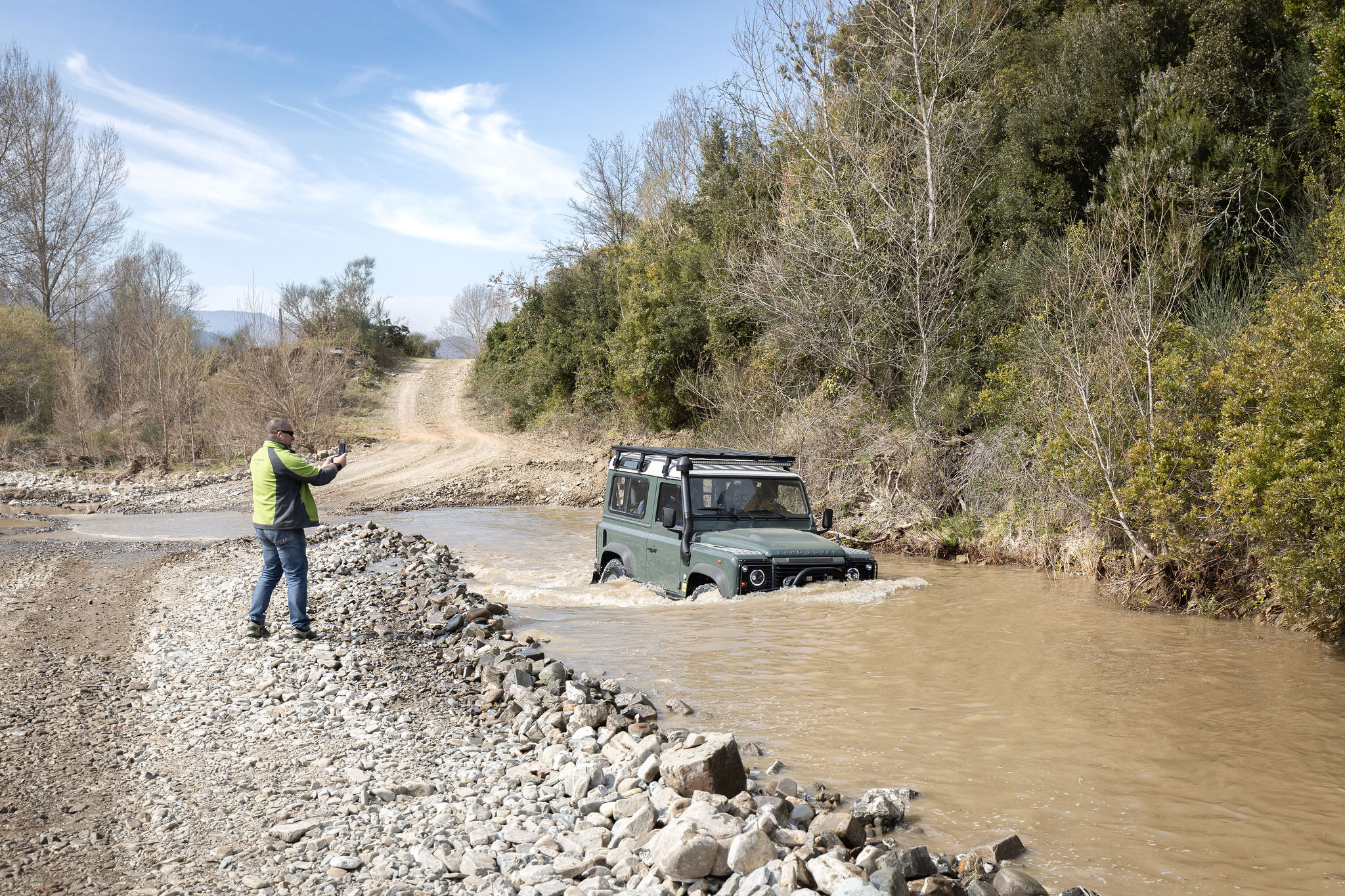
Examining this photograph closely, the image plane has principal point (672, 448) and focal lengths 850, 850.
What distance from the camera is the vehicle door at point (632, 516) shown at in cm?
972

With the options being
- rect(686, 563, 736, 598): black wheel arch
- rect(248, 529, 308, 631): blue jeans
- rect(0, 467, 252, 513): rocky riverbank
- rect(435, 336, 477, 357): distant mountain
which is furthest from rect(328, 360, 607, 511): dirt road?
rect(435, 336, 477, 357): distant mountain

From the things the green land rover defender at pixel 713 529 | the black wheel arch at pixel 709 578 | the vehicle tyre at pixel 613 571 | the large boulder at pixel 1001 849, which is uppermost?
the green land rover defender at pixel 713 529

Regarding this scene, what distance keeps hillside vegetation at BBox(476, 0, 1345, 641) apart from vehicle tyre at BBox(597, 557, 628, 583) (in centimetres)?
601

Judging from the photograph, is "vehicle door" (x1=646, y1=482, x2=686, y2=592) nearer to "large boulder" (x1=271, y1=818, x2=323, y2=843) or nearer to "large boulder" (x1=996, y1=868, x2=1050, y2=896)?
"large boulder" (x1=271, y1=818, x2=323, y2=843)

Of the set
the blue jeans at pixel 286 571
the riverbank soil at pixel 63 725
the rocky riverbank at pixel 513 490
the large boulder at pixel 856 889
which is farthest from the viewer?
the rocky riverbank at pixel 513 490

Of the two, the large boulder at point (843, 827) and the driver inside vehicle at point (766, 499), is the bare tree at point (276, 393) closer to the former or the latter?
the driver inside vehicle at point (766, 499)

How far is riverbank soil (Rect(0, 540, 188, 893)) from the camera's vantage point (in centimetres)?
429

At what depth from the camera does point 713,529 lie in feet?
29.9

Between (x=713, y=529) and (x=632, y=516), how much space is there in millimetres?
1360

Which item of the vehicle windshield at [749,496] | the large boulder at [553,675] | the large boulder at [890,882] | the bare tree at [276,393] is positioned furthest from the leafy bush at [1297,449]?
the bare tree at [276,393]

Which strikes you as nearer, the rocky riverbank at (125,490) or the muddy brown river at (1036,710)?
the muddy brown river at (1036,710)

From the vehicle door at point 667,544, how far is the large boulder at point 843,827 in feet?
15.5

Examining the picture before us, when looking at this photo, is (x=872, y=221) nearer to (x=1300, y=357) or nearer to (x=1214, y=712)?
(x=1300, y=357)

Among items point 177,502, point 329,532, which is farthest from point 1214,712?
point 177,502
